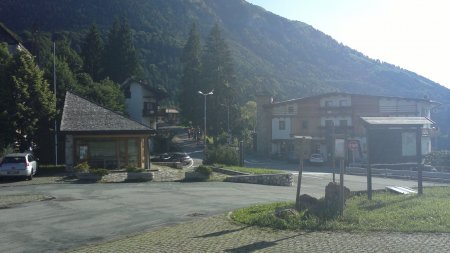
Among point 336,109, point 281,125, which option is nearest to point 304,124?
point 281,125

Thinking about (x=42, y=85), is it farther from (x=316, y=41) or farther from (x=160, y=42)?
(x=316, y=41)

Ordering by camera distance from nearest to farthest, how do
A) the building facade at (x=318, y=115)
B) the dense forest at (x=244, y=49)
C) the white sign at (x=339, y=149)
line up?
the white sign at (x=339, y=149)
the building facade at (x=318, y=115)
the dense forest at (x=244, y=49)

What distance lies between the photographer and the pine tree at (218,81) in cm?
6900

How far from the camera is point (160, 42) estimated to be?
126375 mm

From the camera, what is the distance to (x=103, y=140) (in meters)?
33.7

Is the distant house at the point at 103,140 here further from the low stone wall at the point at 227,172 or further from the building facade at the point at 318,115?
the building facade at the point at 318,115

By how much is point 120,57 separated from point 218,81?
2018 cm

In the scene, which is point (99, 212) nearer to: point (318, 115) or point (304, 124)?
point (318, 115)

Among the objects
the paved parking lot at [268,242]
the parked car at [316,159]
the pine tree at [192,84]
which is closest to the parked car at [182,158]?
the parked car at [316,159]

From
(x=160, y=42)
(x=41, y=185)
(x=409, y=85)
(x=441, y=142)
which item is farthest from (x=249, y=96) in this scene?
(x=41, y=185)

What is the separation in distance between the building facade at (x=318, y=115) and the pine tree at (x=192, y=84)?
29.8 ft

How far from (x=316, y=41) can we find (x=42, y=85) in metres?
161

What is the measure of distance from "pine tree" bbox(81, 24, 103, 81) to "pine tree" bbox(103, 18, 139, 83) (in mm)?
1266

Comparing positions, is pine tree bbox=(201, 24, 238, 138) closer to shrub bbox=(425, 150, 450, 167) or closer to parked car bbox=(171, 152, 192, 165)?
parked car bbox=(171, 152, 192, 165)
